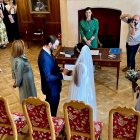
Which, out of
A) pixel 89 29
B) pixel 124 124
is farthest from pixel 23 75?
pixel 89 29

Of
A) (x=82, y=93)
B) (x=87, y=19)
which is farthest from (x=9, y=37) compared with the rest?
(x=82, y=93)

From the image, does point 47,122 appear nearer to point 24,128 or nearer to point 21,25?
point 24,128

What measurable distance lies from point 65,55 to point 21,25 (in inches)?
148

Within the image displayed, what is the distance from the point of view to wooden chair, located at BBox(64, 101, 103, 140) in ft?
9.09

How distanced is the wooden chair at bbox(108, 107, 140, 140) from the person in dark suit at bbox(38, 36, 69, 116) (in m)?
1.16

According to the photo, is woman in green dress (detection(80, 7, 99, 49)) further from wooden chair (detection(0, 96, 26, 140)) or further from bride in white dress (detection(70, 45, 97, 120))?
wooden chair (detection(0, 96, 26, 140))

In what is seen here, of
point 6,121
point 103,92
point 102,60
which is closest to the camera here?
point 6,121

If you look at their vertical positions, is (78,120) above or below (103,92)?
above

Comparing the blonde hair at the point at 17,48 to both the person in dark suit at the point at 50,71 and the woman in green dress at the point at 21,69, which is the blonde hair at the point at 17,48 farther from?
the person in dark suit at the point at 50,71

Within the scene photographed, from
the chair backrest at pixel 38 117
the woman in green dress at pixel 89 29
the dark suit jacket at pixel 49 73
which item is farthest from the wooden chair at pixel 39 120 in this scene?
the woman in green dress at pixel 89 29

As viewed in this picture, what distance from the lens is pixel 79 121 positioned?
290 centimetres

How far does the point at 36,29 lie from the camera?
8.12 metres

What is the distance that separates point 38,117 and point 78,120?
478 millimetres

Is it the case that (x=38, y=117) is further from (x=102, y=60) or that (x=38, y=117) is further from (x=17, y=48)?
(x=102, y=60)
